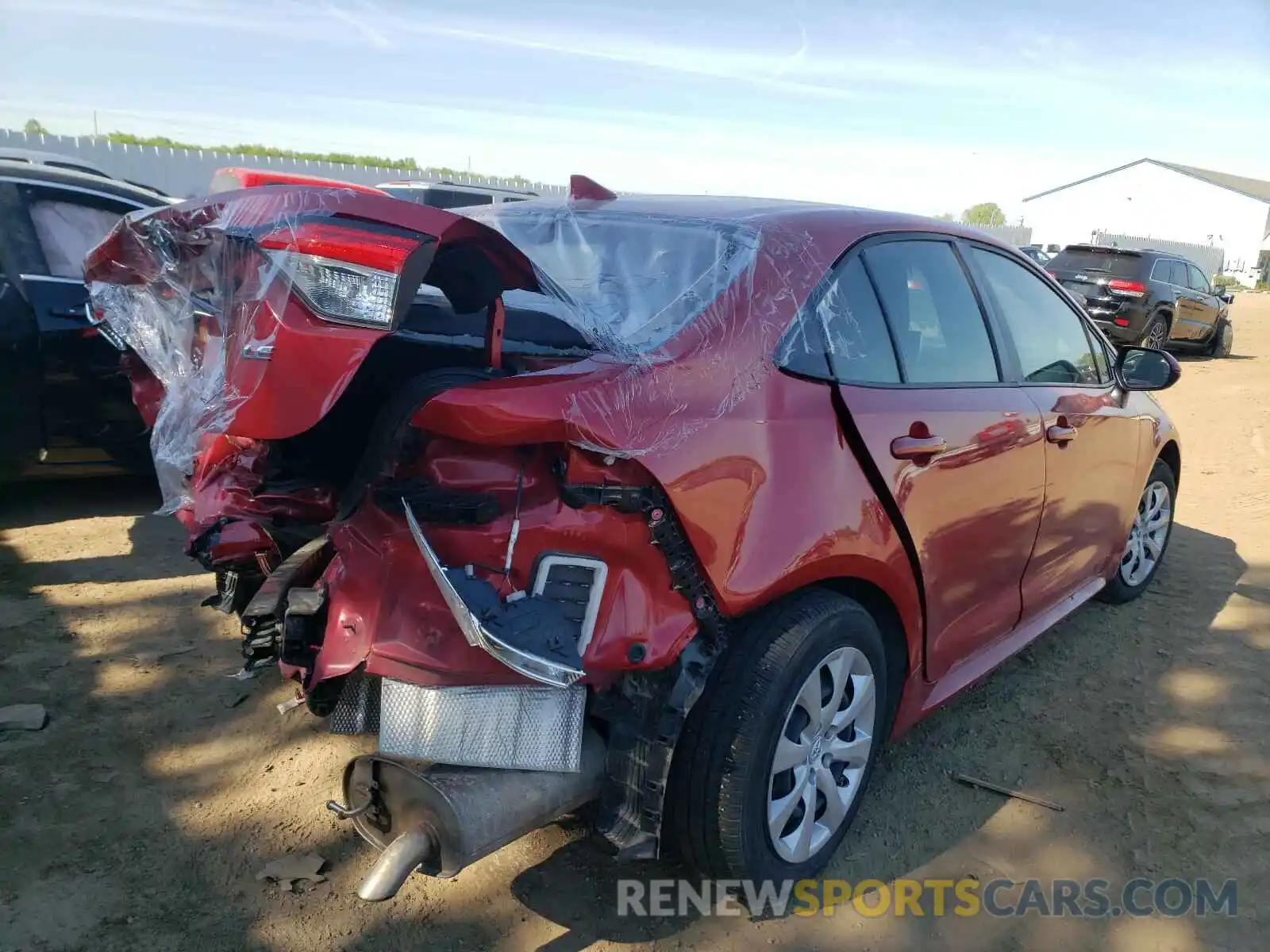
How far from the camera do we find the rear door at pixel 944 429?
2.62 metres

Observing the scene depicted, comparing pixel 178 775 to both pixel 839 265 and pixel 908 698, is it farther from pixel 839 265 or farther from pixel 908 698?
pixel 839 265

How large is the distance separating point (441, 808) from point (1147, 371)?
3.54 m

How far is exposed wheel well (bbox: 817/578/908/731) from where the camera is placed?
268 cm

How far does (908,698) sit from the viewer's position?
288cm

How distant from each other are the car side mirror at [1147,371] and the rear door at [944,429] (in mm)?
1094

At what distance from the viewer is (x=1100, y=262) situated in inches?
554

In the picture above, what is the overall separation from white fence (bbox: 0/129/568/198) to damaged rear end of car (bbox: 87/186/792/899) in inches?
673

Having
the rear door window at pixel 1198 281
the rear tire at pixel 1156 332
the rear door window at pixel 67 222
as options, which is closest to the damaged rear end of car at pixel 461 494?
the rear door window at pixel 67 222

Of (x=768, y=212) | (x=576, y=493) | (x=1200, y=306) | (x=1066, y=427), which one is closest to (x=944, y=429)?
(x=768, y=212)

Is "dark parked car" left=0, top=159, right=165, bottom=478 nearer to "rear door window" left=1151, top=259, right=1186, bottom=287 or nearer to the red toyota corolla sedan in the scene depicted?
the red toyota corolla sedan

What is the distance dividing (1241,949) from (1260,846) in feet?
1.76

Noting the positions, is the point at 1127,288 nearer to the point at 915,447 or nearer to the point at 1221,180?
the point at 915,447

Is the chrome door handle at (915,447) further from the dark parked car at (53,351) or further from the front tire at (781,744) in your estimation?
the dark parked car at (53,351)

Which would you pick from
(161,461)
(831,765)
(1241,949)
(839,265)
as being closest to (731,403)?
(839,265)
